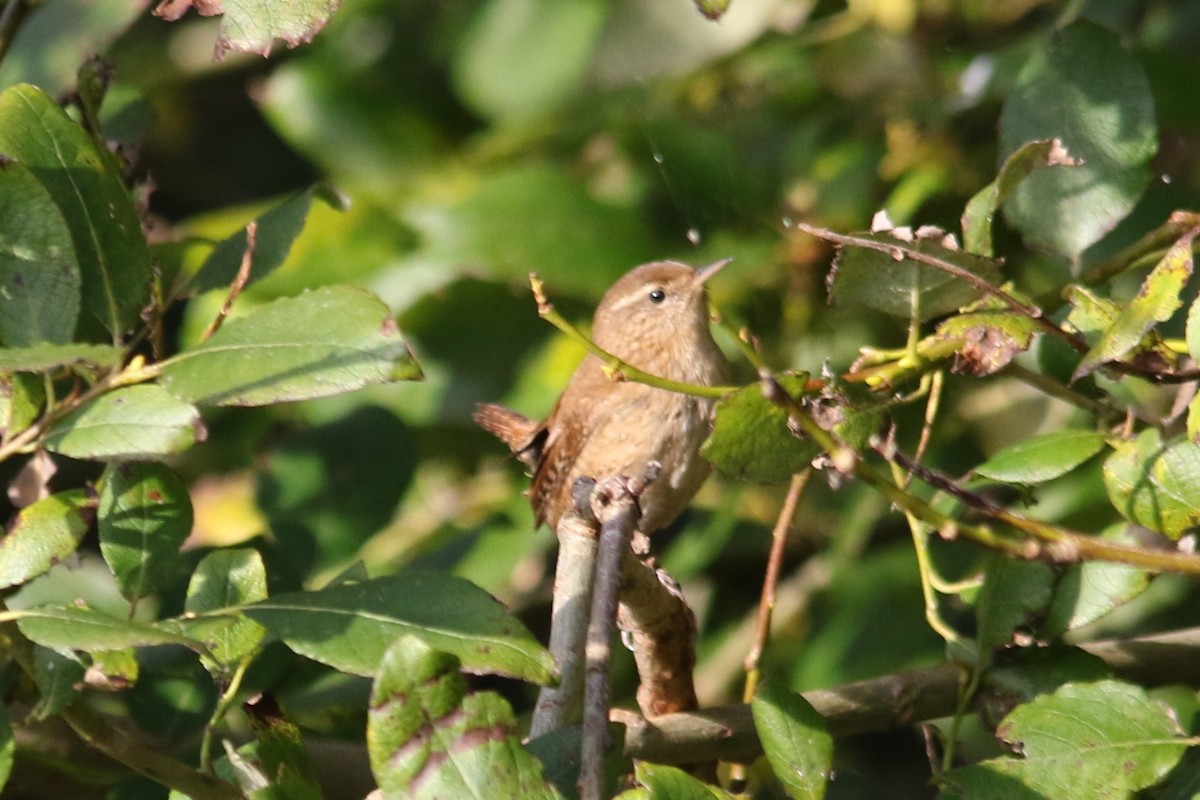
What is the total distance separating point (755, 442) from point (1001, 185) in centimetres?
42

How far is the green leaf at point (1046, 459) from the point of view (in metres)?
1.47

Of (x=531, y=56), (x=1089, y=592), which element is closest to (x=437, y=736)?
(x=1089, y=592)

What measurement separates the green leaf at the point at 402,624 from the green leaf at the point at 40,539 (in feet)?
0.61

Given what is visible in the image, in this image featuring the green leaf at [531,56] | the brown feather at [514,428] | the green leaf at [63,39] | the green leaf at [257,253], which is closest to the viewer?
the green leaf at [257,253]

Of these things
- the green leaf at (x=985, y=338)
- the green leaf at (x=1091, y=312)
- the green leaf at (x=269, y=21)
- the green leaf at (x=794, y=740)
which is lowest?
the green leaf at (x=794, y=740)

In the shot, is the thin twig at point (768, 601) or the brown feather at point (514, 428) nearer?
the thin twig at point (768, 601)

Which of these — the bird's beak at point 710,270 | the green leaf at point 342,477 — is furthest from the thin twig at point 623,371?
the bird's beak at point 710,270

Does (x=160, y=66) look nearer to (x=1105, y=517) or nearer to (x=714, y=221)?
(x=714, y=221)

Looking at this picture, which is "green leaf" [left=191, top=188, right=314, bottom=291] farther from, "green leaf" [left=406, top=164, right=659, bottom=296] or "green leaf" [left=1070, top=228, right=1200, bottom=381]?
"green leaf" [left=406, top=164, right=659, bottom=296]

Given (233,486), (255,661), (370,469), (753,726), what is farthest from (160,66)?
(753,726)

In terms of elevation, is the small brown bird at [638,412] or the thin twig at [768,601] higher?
the thin twig at [768,601]

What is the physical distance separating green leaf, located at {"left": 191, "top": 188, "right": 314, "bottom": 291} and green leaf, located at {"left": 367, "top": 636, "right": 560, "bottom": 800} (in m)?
0.68

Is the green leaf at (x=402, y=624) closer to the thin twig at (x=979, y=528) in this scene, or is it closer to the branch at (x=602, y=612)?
the branch at (x=602, y=612)

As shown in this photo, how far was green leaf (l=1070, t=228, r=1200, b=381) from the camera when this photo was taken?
1220 millimetres
